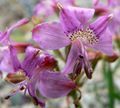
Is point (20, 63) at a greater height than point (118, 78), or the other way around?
point (20, 63)

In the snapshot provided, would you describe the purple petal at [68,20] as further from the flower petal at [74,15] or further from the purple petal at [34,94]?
the purple petal at [34,94]

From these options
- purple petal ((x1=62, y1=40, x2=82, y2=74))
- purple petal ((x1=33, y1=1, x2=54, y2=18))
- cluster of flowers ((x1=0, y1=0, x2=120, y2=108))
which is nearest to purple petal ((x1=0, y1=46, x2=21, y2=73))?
cluster of flowers ((x1=0, y1=0, x2=120, y2=108))

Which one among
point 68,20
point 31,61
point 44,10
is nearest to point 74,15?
point 68,20

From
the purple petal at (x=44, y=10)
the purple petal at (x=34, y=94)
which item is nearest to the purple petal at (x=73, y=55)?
the purple petal at (x=34, y=94)

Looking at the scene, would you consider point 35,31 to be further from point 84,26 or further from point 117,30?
point 117,30

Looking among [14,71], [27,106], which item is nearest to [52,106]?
[27,106]

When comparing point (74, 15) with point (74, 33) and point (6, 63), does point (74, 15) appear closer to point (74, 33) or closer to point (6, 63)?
point (74, 33)

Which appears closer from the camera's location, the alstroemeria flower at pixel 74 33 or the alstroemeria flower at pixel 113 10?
the alstroemeria flower at pixel 74 33

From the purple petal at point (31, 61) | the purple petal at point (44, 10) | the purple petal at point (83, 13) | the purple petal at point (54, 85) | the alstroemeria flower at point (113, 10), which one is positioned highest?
the purple petal at point (83, 13)
